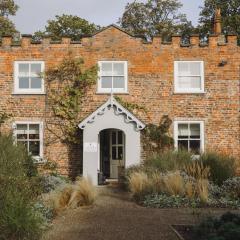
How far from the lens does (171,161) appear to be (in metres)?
17.9

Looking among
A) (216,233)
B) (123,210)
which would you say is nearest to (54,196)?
(123,210)

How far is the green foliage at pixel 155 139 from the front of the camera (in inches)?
864

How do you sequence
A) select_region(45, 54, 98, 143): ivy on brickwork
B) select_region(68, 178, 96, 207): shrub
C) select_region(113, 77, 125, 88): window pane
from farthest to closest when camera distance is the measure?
select_region(113, 77, 125, 88): window pane → select_region(45, 54, 98, 143): ivy on brickwork → select_region(68, 178, 96, 207): shrub

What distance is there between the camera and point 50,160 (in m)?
22.1

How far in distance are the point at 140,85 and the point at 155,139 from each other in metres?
2.51

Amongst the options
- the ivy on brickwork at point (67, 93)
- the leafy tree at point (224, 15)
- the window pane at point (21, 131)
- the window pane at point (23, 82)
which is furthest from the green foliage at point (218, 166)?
the leafy tree at point (224, 15)

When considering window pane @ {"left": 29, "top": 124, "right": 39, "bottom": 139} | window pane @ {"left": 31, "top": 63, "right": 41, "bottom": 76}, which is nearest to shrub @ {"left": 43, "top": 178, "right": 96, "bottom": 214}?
window pane @ {"left": 29, "top": 124, "right": 39, "bottom": 139}

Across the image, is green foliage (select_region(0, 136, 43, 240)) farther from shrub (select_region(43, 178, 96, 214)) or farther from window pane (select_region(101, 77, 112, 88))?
window pane (select_region(101, 77, 112, 88))

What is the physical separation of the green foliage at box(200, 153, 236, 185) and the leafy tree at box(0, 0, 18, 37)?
25.5 metres

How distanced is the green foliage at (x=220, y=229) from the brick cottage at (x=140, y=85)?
1311cm

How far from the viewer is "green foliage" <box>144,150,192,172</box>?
17641 mm

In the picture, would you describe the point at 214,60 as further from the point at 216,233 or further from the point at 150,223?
the point at 216,233

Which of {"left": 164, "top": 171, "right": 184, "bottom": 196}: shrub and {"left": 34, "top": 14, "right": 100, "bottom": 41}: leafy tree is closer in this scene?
{"left": 164, "top": 171, "right": 184, "bottom": 196}: shrub

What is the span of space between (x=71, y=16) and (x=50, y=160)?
2423 cm
